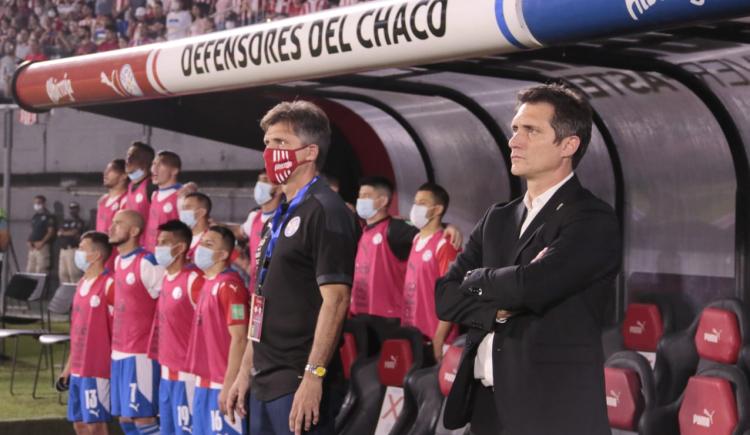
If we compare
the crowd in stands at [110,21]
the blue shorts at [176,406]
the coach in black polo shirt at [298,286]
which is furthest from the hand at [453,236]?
the crowd in stands at [110,21]

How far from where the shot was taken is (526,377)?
2.64 m

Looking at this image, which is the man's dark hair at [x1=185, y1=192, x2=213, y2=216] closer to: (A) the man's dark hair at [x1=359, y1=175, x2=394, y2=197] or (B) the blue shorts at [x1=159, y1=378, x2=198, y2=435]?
(A) the man's dark hair at [x1=359, y1=175, x2=394, y2=197]

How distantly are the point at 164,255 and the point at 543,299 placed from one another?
453 centimetres

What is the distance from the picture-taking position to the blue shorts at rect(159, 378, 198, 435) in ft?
21.8

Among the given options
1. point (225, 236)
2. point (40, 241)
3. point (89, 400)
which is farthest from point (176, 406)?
point (40, 241)

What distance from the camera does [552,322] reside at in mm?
2643

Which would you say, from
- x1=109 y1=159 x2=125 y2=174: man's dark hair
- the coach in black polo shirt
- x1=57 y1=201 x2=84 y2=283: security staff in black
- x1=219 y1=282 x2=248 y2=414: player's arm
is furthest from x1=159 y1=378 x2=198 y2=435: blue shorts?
x1=57 y1=201 x2=84 y2=283: security staff in black

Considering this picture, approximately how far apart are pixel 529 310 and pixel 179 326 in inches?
173

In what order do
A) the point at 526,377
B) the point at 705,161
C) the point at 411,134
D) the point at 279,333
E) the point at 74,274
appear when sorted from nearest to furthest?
the point at 526,377 < the point at 279,333 < the point at 705,161 < the point at 411,134 < the point at 74,274

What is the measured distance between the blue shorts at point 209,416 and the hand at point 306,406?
2659mm

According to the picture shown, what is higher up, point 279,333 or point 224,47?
point 224,47

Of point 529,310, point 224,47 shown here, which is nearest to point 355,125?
point 224,47

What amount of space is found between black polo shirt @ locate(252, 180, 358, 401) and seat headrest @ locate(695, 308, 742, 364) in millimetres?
1856

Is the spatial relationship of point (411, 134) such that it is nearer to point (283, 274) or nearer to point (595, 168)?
point (595, 168)
